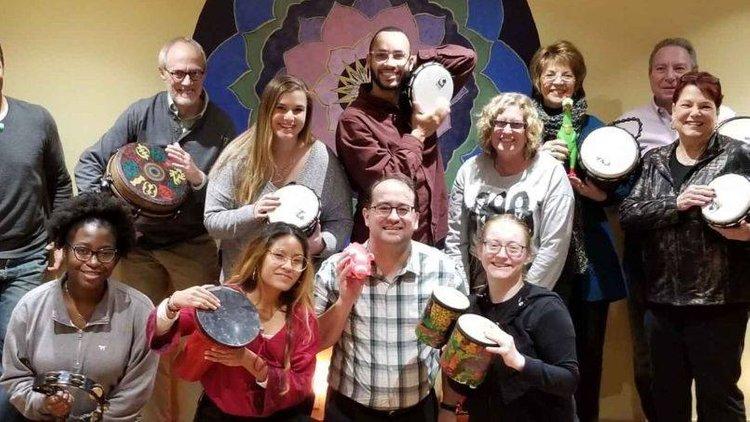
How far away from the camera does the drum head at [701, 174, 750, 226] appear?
271cm

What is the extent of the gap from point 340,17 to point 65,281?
185 centimetres

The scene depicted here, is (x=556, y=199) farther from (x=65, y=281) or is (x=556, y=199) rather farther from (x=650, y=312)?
(x=65, y=281)

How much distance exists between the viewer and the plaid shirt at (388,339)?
255cm

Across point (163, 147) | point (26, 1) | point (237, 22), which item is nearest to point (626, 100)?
point (237, 22)

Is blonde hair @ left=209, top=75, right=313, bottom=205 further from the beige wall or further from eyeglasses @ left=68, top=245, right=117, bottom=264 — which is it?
the beige wall

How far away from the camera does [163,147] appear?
3.37 metres

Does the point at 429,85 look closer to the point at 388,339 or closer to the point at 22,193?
the point at 388,339

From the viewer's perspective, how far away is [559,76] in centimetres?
340

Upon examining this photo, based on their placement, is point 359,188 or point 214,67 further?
point 214,67

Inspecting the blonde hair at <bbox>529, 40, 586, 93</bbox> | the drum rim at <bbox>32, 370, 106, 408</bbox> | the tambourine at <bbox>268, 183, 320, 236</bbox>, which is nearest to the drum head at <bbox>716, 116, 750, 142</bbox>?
the blonde hair at <bbox>529, 40, 586, 93</bbox>

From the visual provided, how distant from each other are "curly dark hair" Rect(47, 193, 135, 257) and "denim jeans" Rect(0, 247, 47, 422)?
604mm

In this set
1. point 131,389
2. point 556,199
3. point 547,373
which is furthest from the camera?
point 556,199

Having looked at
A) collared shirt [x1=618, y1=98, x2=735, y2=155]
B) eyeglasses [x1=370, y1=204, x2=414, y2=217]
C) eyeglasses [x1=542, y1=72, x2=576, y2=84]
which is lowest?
eyeglasses [x1=370, y1=204, x2=414, y2=217]

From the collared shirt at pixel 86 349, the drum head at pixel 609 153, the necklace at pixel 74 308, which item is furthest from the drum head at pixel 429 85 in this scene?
the necklace at pixel 74 308
